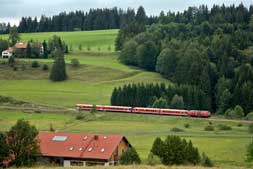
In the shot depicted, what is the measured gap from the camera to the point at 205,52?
112375 millimetres

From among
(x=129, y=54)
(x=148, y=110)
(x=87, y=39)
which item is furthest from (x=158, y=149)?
(x=87, y=39)

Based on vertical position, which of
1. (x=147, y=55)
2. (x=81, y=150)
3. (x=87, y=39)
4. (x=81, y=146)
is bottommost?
(x=81, y=150)

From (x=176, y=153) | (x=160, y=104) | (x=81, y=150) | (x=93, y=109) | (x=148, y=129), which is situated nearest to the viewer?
(x=176, y=153)

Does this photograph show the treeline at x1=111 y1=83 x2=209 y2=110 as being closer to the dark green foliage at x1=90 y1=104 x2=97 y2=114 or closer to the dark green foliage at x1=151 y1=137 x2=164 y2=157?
the dark green foliage at x1=90 y1=104 x2=97 y2=114

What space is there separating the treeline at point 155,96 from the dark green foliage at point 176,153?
2134 inches

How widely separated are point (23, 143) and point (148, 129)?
105ft

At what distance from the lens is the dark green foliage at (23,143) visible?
37.8 meters

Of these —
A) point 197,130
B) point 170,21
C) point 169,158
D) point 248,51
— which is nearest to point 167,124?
point 197,130

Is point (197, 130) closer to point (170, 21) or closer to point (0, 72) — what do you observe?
point (0, 72)

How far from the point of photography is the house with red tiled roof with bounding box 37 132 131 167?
4509 cm

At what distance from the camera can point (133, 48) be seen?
130250 mm

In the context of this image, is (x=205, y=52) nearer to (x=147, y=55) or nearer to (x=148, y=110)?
(x=147, y=55)

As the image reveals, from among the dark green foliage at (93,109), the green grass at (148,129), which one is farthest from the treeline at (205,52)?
the dark green foliage at (93,109)

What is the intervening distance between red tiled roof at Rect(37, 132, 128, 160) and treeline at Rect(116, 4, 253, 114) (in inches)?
1955
